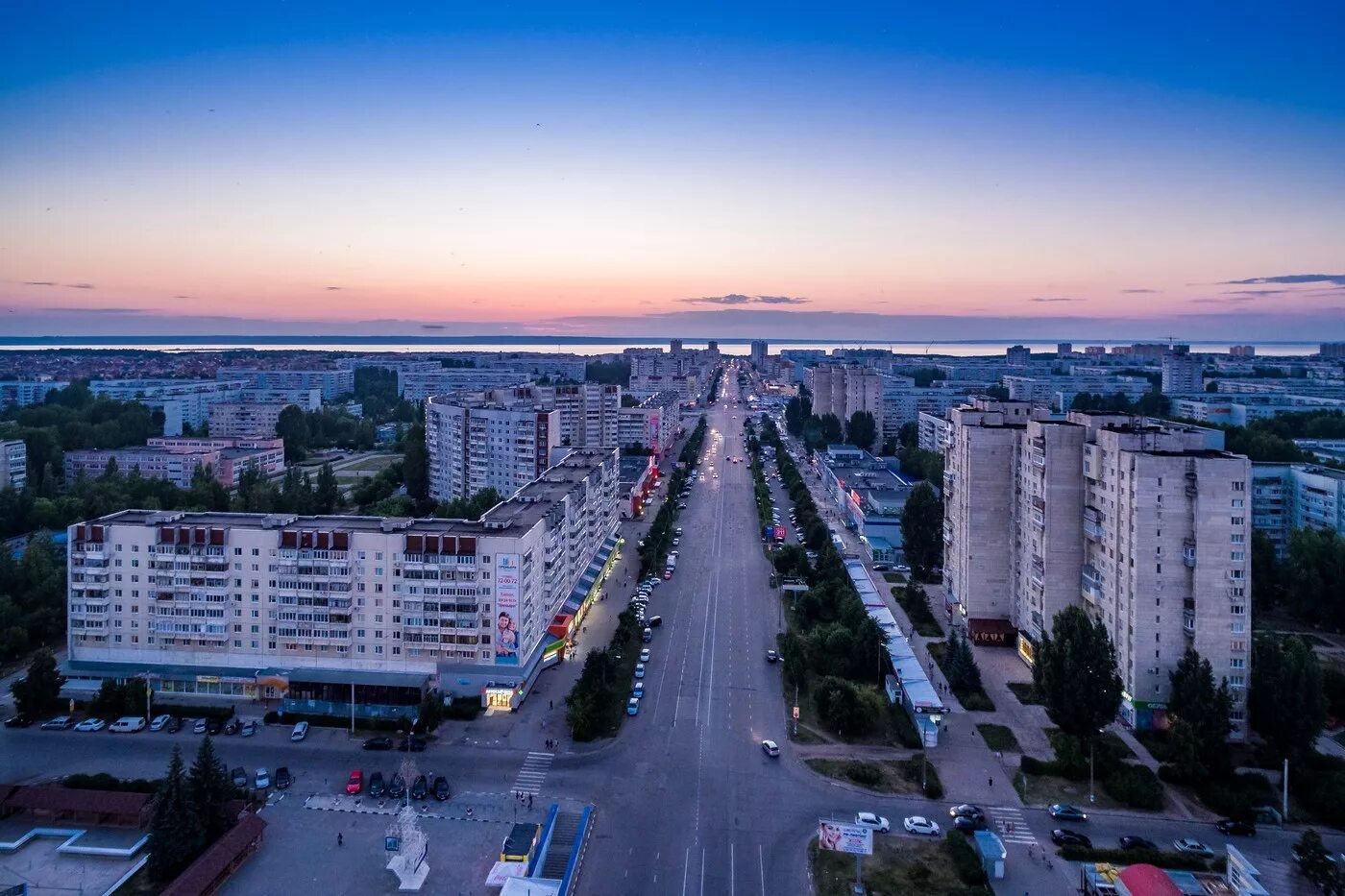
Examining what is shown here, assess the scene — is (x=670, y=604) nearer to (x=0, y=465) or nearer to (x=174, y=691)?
(x=174, y=691)

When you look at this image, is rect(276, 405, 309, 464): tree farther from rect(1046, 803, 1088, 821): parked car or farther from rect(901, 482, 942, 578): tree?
rect(1046, 803, 1088, 821): parked car

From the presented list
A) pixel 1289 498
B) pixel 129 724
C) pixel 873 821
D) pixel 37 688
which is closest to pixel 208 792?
pixel 129 724

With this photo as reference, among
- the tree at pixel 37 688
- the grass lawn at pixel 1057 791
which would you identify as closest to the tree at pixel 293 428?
the tree at pixel 37 688

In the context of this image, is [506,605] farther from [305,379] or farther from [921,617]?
[305,379]

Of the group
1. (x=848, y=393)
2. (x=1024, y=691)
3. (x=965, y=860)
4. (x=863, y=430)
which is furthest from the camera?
(x=848, y=393)

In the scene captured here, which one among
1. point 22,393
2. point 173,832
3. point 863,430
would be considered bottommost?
point 173,832

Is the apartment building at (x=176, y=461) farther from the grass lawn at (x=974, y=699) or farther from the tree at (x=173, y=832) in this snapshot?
the grass lawn at (x=974, y=699)

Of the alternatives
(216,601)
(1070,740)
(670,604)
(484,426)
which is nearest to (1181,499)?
(1070,740)
